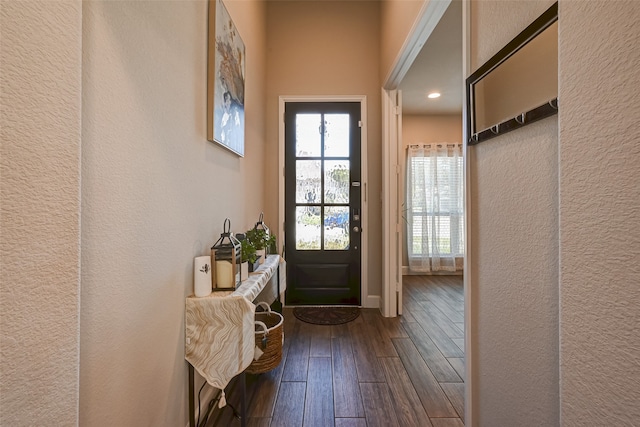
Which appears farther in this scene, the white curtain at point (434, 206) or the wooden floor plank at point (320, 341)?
the white curtain at point (434, 206)

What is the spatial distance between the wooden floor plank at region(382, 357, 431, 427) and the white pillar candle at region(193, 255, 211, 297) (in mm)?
1245

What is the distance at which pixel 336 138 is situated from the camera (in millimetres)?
3098

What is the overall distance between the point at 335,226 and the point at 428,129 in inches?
116

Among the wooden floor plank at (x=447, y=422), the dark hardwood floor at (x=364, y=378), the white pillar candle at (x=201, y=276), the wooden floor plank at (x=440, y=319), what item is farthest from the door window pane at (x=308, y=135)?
the wooden floor plank at (x=447, y=422)

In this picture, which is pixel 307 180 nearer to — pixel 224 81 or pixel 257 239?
pixel 257 239

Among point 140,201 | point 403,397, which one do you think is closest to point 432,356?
point 403,397

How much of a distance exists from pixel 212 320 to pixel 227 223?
2.47 feet

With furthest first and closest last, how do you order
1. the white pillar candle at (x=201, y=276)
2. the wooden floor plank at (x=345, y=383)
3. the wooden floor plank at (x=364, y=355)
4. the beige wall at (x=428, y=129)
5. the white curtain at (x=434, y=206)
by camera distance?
the beige wall at (x=428, y=129) → the white curtain at (x=434, y=206) → the wooden floor plank at (x=364, y=355) → the wooden floor plank at (x=345, y=383) → the white pillar candle at (x=201, y=276)

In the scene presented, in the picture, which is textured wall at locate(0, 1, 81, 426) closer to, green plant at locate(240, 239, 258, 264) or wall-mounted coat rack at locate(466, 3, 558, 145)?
green plant at locate(240, 239, 258, 264)

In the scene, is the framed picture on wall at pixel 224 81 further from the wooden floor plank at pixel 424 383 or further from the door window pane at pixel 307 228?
the wooden floor plank at pixel 424 383

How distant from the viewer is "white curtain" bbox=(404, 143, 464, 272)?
4645mm

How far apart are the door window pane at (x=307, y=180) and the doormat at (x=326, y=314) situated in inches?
47.9

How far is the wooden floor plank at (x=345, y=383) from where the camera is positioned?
5.04 feet

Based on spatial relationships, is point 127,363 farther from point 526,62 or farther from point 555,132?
point 526,62
